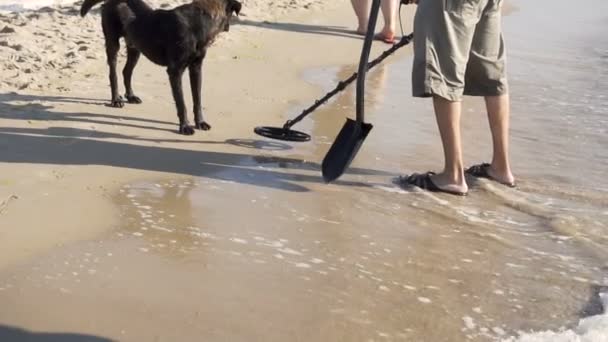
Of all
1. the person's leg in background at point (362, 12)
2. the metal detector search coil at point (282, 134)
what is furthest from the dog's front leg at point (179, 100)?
the person's leg in background at point (362, 12)

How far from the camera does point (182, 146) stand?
17.0ft

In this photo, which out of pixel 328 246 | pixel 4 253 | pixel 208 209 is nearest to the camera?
pixel 4 253

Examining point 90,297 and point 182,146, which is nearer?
point 90,297

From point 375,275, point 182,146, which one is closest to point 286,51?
point 182,146

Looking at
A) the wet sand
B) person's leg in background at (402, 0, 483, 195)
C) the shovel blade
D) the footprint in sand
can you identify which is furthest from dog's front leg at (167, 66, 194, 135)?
the footprint in sand

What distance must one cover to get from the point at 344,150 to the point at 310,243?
0.88 metres

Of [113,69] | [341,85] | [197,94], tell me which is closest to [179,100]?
[197,94]

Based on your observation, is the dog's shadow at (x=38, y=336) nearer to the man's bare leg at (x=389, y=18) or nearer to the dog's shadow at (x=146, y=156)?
the dog's shadow at (x=146, y=156)

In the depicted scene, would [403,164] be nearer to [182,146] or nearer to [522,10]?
[182,146]

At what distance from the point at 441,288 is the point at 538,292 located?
40 cm

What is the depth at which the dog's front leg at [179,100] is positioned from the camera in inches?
214

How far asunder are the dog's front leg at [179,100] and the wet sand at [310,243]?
4.0 inches

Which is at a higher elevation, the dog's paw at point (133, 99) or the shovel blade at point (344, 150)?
the shovel blade at point (344, 150)

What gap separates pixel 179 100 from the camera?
5.48 metres
